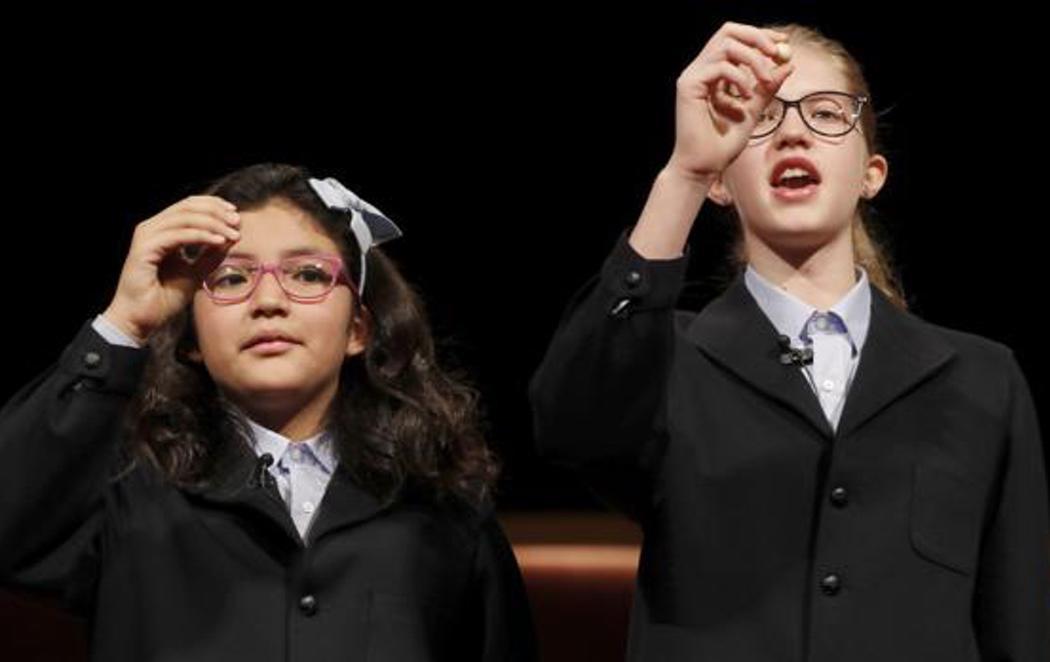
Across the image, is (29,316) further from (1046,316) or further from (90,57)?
(1046,316)

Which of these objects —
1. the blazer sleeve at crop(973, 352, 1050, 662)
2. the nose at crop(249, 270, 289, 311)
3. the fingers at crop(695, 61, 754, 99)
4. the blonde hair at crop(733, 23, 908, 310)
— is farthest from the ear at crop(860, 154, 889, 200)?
the nose at crop(249, 270, 289, 311)

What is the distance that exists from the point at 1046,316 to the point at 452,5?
1.10m

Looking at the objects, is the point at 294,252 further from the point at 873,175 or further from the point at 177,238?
the point at 873,175

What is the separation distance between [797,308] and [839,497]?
0.67 feet

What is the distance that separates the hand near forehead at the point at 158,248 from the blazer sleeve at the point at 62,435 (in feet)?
0.10

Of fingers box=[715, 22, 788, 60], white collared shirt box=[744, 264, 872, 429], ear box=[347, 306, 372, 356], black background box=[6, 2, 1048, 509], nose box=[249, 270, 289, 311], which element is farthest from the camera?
black background box=[6, 2, 1048, 509]

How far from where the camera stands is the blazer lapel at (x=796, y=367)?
1987mm

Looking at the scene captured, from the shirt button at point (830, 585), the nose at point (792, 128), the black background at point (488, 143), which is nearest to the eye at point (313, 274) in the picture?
the nose at point (792, 128)

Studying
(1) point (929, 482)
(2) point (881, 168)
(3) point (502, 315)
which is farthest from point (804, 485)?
(3) point (502, 315)

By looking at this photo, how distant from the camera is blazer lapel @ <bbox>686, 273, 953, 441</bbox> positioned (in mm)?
1987

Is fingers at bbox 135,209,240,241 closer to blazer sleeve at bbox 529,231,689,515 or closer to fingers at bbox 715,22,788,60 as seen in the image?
blazer sleeve at bbox 529,231,689,515

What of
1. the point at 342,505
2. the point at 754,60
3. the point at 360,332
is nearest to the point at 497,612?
the point at 342,505

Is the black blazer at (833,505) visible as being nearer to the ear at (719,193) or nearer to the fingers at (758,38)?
the ear at (719,193)

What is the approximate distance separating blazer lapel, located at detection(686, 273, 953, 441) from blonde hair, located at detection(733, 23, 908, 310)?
0.33 ft
